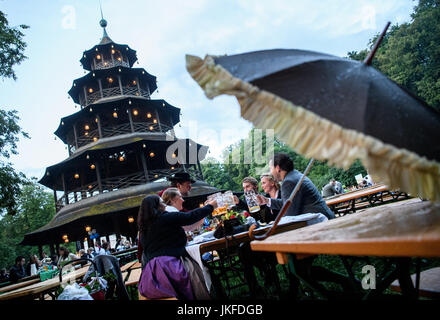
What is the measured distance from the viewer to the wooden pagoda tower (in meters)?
14.4

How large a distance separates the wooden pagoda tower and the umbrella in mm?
13167

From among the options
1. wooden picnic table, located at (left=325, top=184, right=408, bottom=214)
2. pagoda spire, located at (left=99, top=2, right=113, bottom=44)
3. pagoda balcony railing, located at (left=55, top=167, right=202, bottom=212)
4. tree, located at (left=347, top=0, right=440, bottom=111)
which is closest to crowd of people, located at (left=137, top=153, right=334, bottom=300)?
wooden picnic table, located at (left=325, top=184, right=408, bottom=214)

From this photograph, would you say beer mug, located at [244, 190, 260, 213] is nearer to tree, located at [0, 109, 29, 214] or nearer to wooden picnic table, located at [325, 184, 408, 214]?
wooden picnic table, located at [325, 184, 408, 214]

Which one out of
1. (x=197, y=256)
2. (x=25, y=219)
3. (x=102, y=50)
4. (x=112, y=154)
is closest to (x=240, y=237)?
(x=197, y=256)

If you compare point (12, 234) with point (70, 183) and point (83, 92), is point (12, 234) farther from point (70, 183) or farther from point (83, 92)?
point (83, 92)

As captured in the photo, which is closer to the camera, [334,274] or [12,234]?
[334,274]

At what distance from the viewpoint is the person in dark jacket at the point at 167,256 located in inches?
88.2

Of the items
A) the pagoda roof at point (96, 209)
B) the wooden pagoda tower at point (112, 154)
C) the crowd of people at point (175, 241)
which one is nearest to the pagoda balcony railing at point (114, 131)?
the wooden pagoda tower at point (112, 154)

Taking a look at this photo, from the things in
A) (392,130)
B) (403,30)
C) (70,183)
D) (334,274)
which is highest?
(403,30)

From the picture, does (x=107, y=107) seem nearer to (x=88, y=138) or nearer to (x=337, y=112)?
(x=88, y=138)

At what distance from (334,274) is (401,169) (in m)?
1.29

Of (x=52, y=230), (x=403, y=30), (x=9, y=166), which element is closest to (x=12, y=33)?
(x=9, y=166)

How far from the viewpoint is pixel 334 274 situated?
173 centimetres
